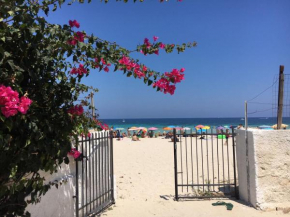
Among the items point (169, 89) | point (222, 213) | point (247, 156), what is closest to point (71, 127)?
point (169, 89)

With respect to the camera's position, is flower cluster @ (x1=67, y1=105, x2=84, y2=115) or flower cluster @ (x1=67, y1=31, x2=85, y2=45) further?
flower cluster @ (x1=67, y1=105, x2=84, y2=115)

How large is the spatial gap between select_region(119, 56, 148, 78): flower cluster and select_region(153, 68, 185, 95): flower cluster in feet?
0.63

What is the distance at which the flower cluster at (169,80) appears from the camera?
2.85 metres

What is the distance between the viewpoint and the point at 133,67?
290 cm

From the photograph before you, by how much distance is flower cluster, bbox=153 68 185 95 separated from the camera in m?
2.85

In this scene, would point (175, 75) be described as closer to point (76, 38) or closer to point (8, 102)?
point (76, 38)

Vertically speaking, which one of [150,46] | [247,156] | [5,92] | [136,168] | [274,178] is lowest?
[136,168]

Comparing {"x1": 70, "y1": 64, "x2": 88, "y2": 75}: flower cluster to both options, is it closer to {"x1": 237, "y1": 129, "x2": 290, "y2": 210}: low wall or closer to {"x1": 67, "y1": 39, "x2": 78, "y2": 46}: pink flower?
{"x1": 67, "y1": 39, "x2": 78, "y2": 46}: pink flower

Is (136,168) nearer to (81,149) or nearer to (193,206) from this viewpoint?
(193,206)

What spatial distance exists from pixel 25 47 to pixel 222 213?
457 centimetres

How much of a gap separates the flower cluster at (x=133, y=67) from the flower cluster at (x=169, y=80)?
19cm

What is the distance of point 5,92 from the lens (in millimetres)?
1732

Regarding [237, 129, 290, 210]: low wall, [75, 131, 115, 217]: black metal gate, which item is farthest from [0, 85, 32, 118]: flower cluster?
[237, 129, 290, 210]: low wall

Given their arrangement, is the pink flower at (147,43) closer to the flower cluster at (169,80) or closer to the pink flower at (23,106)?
the flower cluster at (169,80)
